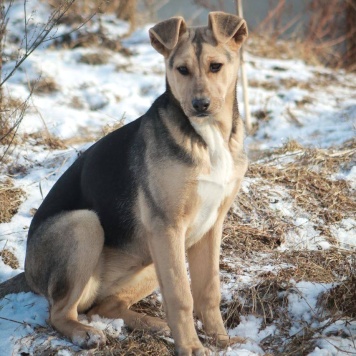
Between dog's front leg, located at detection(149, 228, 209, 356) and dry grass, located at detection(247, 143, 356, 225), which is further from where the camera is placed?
dry grass, located at detection(247, 143, 356, 225)

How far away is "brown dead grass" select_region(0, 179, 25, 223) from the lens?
5.95 metres

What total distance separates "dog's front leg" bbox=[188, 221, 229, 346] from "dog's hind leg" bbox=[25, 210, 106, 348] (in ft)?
2.27

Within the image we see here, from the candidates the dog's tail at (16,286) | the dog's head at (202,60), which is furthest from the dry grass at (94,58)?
the dog's head at (202,60)

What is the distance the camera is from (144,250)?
184 inches

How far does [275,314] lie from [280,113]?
19.2ft

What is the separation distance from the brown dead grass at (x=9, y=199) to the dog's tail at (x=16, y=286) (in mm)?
1006

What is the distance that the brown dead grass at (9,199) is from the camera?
19.5 ft

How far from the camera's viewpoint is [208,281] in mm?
4664

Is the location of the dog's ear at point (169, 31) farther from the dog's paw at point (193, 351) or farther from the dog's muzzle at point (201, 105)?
the dog's paw at point (193, 351)

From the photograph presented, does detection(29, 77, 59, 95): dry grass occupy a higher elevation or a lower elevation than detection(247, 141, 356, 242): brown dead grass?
higher

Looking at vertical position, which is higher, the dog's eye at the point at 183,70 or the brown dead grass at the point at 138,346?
the dog's eye at the point at 183,70

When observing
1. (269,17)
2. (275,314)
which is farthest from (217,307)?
(269,17)

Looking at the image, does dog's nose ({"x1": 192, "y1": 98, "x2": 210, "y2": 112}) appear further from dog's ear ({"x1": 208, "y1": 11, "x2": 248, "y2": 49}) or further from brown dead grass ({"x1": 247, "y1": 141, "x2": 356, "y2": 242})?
brown dead grass ({"x1": 247, "y1": 141, "x2": 356, "y2": 242})

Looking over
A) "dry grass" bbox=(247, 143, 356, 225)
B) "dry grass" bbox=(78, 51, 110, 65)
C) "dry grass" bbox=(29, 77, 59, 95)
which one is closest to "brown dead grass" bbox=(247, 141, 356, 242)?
"dry grass" bbox=(247, 143, 356, 225)
